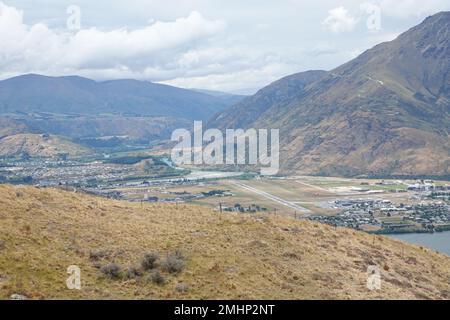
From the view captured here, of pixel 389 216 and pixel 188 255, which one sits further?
pixel 389 216

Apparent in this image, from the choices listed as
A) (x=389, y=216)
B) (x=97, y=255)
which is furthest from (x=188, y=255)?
(x=389, y=216)

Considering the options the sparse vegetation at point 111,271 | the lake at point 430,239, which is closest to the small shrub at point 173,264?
the sparse vegetation at point 111,271

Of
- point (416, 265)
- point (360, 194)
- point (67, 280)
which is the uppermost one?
point (67, 280)

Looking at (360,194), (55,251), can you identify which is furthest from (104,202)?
(360,194)

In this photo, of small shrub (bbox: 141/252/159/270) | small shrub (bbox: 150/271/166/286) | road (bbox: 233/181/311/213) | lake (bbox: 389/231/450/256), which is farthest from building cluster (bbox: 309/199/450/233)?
small shrub (bbox: 150/271/166/286)

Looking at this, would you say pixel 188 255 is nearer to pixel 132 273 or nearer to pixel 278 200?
pixel 132 273

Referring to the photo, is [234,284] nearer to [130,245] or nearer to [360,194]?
[130,245]
